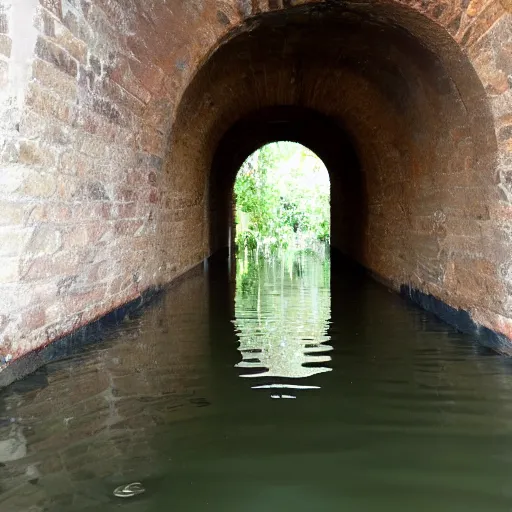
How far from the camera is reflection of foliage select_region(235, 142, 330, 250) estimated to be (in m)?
16.8

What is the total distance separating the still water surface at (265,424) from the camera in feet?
6.64

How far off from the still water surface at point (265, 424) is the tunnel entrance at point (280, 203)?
10526 millimetres

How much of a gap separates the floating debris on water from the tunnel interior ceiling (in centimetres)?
298

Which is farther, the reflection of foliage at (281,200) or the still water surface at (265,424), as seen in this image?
the reflection of foliage at (281,200)

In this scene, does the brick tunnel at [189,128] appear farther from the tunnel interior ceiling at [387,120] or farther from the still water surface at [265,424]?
the still water surface at [265,424]

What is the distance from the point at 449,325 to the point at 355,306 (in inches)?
49.3

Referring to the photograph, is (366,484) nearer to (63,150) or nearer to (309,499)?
(309,499)

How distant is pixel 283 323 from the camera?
5.14m

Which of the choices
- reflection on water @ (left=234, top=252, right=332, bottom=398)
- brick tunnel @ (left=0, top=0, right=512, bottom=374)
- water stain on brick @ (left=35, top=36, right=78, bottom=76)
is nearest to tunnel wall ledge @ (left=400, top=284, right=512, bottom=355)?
brick tunnel @ (left=0, top=0, right=512, bottom=374)

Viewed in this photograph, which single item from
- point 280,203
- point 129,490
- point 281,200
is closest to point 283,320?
point 129,490

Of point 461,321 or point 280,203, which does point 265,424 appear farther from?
point 280,203

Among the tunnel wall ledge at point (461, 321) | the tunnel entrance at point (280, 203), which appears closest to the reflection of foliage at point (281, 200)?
the tunnel entrance at point (280, 203)

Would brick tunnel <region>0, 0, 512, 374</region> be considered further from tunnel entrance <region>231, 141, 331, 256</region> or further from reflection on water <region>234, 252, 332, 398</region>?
tunnel entrance <region>231, 141, 331, 256</region>

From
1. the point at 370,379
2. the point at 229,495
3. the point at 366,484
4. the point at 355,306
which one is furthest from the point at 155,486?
the point at 355,306
